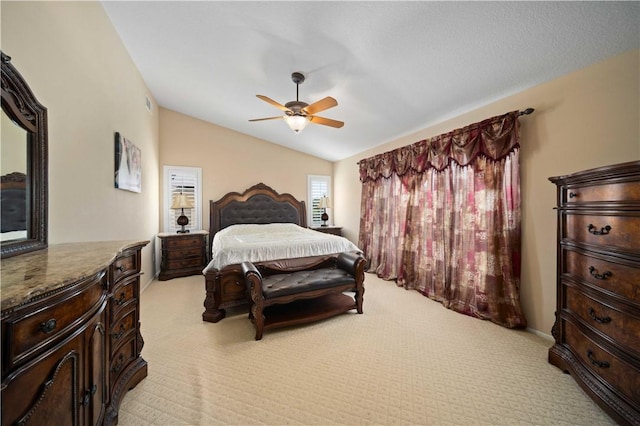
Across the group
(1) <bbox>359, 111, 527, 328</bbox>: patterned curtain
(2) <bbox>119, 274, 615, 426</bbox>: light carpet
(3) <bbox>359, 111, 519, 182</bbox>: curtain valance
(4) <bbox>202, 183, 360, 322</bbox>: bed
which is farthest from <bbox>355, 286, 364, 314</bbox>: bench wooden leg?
(3) <bbox>359, 111, 519, 182</bbox>: curtain valance

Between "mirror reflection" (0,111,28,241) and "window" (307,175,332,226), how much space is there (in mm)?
4680

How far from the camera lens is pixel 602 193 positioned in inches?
58.8

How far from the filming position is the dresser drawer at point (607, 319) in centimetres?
133

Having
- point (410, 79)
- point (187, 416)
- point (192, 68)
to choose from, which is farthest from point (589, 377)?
point (192, 68)

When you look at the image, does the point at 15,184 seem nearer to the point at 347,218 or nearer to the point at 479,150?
the point at 479,150

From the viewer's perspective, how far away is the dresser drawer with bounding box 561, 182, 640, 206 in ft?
4.38

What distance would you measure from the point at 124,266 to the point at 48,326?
0.85m

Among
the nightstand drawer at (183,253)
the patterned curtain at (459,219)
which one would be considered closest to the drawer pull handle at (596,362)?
the patterned curtain at (459,219)

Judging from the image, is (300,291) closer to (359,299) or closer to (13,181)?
(359,299)

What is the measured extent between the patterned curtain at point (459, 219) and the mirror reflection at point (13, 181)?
12.6 ft

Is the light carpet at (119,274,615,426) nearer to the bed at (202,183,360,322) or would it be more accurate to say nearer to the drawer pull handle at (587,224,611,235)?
the bed at (202,183,360,322)

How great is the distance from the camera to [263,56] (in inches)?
98.4

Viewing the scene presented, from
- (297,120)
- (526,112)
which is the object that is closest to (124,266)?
(297,120)

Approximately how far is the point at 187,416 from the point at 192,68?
11.9ft
